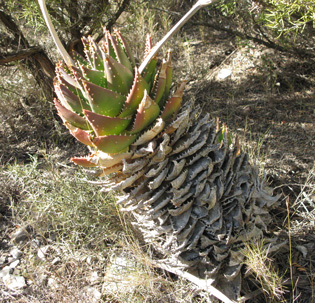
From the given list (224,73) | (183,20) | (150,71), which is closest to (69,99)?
(150,71)

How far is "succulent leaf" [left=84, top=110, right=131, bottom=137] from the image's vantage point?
1.36 m

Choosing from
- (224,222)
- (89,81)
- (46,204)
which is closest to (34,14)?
(46,204)

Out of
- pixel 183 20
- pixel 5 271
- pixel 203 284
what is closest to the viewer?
Result: pixel 183 20

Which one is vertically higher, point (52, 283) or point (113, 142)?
point (113, 142)

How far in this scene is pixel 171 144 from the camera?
61.7 inches

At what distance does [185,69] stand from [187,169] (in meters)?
2.74

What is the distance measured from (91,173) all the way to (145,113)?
47 cm

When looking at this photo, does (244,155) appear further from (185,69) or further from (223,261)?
(185,69)

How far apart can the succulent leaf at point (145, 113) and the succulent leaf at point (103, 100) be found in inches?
4.6

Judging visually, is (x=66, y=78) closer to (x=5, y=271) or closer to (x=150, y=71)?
(x=150, y=71)

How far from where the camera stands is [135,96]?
57.1 inches

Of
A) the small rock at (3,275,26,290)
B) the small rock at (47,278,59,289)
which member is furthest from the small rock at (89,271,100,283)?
the small rock at (3,275,26,290)

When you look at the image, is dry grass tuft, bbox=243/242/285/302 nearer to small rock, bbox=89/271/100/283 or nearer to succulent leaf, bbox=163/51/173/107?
succulent leaf, bbox=163/51/173/107

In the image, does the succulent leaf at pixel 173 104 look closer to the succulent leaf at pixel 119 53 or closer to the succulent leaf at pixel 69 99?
the succulent leaf at pixel 119 53
